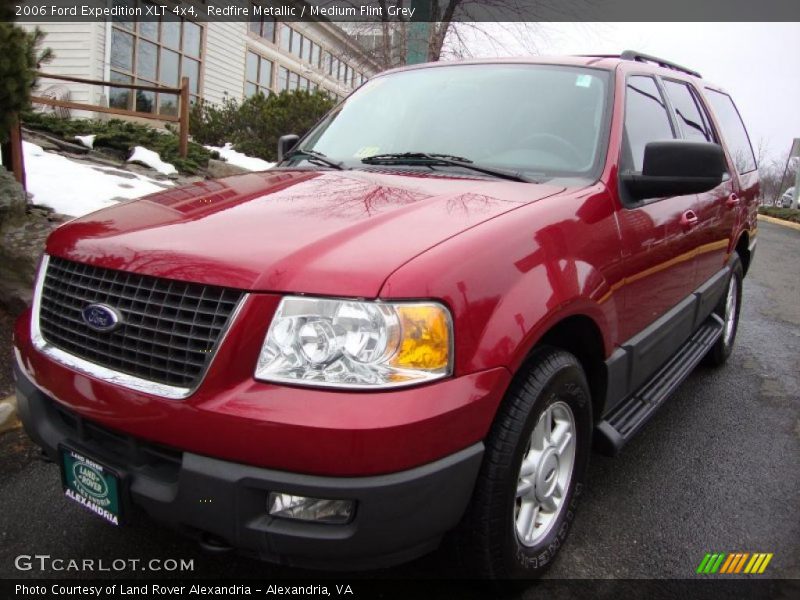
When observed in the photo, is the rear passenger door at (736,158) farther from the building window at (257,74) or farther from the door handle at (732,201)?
the building window at (257,74)

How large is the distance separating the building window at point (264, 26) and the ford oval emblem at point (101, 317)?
74.1 ft

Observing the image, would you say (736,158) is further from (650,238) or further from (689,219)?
(650,238)

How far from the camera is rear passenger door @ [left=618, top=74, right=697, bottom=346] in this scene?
2.60 m

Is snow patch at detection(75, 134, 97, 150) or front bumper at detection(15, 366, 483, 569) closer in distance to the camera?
front bumper at detection(15, 366, 483, 569)

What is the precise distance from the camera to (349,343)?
166 centimetres

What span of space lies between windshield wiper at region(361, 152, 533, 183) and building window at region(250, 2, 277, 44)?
70.9 ft

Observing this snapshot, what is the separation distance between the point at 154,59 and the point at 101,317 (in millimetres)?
16433

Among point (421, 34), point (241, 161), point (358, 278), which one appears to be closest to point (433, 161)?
point (358, 278)

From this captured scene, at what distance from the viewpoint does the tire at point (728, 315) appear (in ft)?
14.7

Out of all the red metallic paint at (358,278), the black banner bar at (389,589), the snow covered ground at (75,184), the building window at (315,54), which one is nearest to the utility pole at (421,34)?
the snow covered ground at (75,184)

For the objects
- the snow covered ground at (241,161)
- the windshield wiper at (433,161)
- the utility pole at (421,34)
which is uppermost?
the utility pole at (421,34)

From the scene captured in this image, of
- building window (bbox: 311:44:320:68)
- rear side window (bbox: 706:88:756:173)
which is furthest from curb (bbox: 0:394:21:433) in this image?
building window (bbox: 311:44:320:68)

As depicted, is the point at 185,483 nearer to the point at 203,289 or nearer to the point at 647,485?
the point at 203,289

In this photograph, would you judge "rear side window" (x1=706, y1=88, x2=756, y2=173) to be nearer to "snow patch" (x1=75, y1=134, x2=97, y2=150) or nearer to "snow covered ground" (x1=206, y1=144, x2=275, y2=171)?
"snow covered ground" (x1=206, y1=144, x2=275, y2=171)
